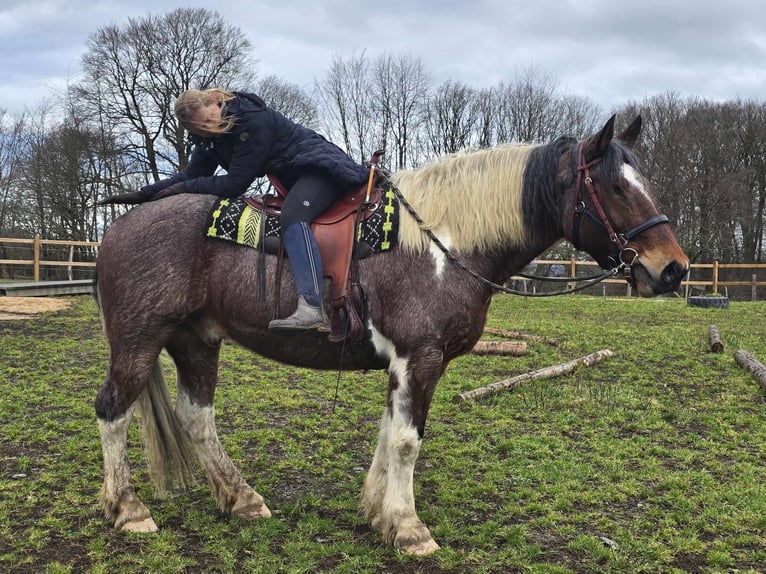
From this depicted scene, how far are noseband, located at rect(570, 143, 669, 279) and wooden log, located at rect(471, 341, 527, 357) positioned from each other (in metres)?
6.32

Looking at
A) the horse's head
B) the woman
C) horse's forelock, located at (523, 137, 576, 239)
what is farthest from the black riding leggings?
the horse's head

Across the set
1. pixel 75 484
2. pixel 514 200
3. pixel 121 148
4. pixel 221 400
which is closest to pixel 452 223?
pixel 514 200

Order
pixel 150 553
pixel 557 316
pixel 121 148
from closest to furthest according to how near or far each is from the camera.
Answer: pixel 150 553 < pixel 557 316 < pixel 121 148

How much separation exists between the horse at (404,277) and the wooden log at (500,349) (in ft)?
19.9

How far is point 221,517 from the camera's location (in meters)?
3.56

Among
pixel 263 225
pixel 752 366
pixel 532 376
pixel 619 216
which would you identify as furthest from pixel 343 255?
pixel 752 366

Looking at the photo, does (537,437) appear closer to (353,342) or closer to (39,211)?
(353,342)

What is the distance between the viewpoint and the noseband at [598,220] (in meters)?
2.98

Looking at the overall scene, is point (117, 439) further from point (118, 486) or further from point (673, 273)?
point (673, 273)

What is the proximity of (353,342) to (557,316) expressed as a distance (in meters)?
13.0

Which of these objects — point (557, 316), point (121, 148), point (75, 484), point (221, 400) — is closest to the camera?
point (75, 484)

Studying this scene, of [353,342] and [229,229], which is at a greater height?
[229,229]

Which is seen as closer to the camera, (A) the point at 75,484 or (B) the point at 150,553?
(B) the point at 150,553

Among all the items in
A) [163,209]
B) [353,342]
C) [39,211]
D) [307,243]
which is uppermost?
[39,211]
